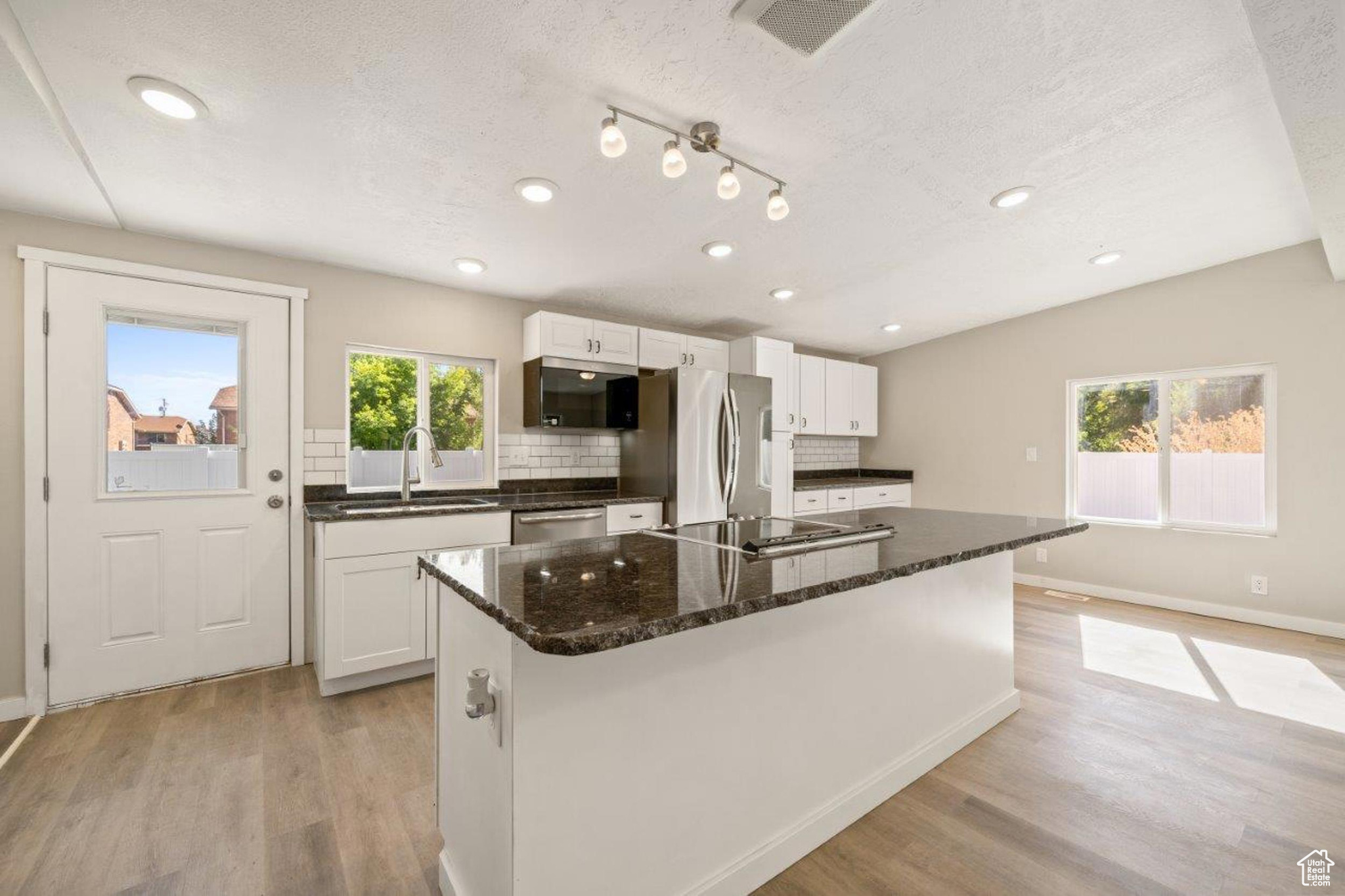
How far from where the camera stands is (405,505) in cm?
296

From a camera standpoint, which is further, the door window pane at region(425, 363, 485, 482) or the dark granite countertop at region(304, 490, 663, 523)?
the door window pane at region(425, 363, 485, 482)

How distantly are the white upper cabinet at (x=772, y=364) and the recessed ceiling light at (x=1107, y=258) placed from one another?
210 cm

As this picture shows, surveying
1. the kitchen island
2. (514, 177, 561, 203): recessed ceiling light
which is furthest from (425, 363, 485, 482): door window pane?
the kitchen island

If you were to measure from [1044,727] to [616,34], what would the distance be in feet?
10.0

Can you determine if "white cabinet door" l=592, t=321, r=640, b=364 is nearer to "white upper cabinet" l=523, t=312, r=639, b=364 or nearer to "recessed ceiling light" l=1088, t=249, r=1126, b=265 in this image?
"white upper cabinet" l=523, t=312, r=639, b=364

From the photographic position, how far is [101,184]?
220 cm

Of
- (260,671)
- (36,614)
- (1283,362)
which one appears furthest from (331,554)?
(1283,362)

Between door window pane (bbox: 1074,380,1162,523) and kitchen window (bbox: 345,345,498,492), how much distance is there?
4.73 metres

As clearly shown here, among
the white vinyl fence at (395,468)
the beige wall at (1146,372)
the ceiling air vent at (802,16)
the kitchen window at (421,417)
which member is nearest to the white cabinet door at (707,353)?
the kitchen window at (421,417)

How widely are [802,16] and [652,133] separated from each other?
66cm

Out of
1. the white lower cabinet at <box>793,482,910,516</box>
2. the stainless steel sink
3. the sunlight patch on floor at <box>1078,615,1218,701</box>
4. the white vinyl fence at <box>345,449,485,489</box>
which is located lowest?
the sunlight patch on floor at <box>1078,615,1218,701</box>

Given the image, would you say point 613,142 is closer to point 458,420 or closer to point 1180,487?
point 458,420

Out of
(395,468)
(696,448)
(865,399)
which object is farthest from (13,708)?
(865,399)

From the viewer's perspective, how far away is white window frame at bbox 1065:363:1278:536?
3.73 meters
